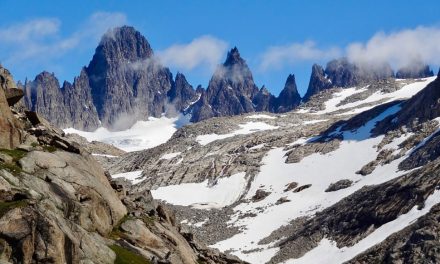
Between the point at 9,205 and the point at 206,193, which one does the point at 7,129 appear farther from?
the point at 206,193

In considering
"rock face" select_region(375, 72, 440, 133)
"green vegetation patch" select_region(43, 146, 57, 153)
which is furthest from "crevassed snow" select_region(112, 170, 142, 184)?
"green vegetation patch" select_region(43, 146, 57, 153)

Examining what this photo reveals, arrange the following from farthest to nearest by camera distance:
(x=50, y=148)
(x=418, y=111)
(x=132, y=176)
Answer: (x=132, y=176), (x=418, y=111), (x=50, y=148)

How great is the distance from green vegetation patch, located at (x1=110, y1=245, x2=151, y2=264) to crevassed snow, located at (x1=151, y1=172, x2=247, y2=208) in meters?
104

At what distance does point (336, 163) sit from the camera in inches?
5915

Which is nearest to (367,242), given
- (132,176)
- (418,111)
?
(418,111)

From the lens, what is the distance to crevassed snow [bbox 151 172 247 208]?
479 feet

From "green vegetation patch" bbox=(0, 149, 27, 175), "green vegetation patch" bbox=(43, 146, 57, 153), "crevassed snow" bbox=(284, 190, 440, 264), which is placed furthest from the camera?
"crevassed snow" bbox=(284, 190, 440, 264)

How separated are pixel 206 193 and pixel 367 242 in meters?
67.1

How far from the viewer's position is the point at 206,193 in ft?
506

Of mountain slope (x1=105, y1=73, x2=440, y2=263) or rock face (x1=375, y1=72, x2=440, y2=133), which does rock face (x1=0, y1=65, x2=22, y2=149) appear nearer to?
mountain slope (x1=105, y1=73, x2=440, y2=263)

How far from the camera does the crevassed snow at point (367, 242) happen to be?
293ft

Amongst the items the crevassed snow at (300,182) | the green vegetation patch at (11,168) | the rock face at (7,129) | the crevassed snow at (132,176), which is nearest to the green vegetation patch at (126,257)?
the green vegetation patch at (11,168)

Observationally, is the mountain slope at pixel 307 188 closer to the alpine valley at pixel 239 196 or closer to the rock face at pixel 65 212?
the alpine valley at pixel 239 196

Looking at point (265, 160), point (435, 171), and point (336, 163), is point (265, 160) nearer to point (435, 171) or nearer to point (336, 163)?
point (336, 163)
